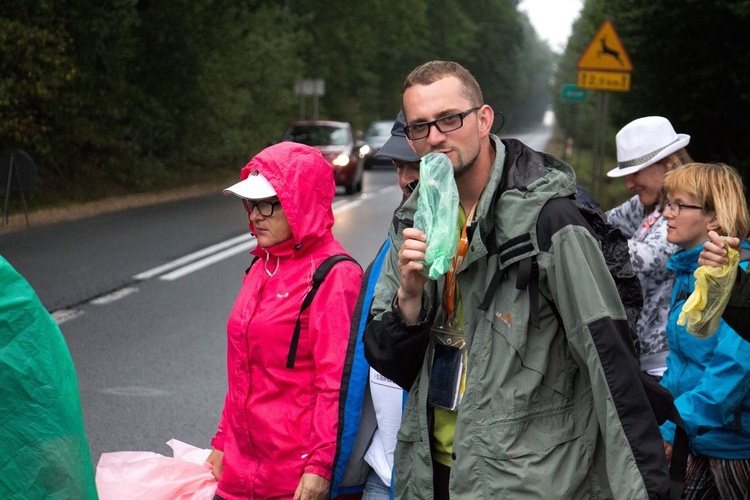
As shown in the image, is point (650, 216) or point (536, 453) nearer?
point (536, 453)

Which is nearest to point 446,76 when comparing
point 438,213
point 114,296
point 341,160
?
point 438,213

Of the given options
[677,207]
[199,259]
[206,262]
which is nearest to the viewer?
[677,207]

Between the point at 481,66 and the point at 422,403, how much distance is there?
282 feet

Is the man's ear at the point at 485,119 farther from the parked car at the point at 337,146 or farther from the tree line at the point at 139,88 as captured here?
the parked car at the point at 337,146

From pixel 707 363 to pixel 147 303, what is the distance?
7.65 m

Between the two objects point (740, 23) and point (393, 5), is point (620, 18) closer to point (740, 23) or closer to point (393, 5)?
point (740, 23)

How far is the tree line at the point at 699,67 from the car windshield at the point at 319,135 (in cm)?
1094

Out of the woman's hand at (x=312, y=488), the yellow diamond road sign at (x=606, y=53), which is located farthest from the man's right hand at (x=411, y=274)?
the yellow diamond road sign at (x=606, y=53)

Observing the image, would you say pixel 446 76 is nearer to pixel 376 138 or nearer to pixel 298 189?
pixel 298 189

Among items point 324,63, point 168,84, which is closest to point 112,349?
point 168,84

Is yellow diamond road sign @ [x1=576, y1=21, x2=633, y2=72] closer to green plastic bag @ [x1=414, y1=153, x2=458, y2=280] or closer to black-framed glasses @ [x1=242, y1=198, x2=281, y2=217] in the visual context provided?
black-framed glasses @ [x1=242, y1=198, x2=281, y2=217]

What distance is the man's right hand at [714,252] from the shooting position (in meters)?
3.51

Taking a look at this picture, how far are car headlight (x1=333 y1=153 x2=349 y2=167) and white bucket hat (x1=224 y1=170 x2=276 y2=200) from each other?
864 inches

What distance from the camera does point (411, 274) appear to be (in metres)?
2.60
